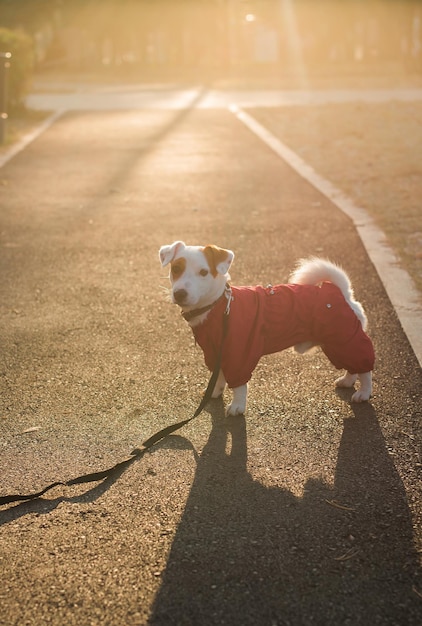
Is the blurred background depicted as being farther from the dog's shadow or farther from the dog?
the dog's shadow

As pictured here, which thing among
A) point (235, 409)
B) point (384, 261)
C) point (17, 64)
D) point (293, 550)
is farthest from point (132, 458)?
point (17, 64)

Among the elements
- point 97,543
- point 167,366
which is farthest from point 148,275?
point 97,543

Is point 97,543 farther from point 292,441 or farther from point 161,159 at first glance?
point 161,159

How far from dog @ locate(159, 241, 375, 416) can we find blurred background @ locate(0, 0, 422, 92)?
43745 mm

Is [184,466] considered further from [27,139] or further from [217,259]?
[27,139]

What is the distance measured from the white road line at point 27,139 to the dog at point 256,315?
10.3 metres

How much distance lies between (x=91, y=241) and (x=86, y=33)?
44345mm

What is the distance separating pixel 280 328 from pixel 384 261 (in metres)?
3.43

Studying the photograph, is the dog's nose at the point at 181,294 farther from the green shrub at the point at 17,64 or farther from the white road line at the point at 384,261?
the green shrub at the point at 17,64

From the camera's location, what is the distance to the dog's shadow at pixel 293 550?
125 inches

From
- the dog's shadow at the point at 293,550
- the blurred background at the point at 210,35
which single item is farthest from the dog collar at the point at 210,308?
the blurred background at the point at 210,35

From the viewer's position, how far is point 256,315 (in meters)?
4.77

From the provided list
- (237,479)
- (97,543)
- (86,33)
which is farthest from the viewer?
(86,33)

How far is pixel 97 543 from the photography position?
362cm
